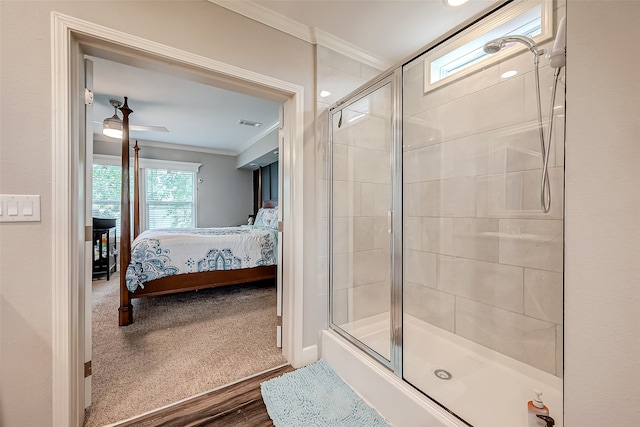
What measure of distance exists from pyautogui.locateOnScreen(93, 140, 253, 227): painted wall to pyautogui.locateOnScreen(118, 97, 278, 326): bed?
2.78 m

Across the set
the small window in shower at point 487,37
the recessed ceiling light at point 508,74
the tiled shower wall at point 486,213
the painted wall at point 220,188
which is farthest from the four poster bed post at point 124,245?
the painted wall at point 220,188

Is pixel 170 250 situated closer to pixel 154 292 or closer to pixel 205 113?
pixel 154 292

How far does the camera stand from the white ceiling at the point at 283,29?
5.67ft

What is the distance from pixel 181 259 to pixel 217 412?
1.96 meters

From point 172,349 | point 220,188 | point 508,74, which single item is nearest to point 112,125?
point 172,349

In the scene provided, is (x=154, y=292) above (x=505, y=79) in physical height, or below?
below

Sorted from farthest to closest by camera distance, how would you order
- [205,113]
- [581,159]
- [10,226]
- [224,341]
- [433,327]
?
[205,113] < [224,341] < [433,327] < [10,226] < [581,159]

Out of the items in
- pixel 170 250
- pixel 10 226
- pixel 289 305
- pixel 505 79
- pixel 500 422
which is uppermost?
pixel 505 79

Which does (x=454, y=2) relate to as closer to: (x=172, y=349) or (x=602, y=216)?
(x=602, y=216)

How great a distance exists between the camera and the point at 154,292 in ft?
9.41

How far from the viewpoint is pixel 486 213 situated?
1.75 meters

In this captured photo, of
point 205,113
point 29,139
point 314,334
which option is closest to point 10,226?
point 29,139

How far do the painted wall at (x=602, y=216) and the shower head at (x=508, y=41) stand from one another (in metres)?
1.00

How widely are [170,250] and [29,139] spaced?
6.49 ft
